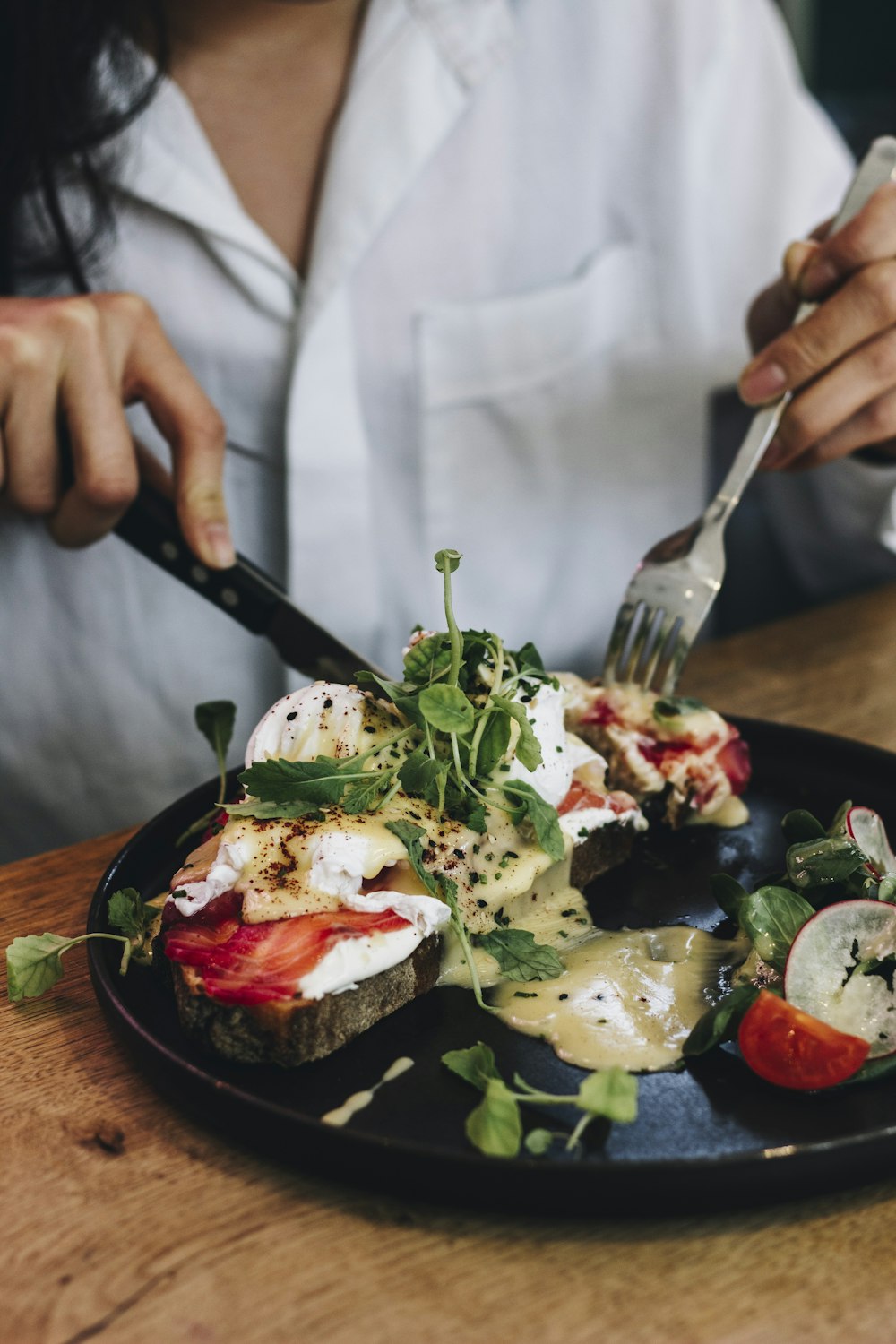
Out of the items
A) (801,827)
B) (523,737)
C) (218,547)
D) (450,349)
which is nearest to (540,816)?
(523,737)

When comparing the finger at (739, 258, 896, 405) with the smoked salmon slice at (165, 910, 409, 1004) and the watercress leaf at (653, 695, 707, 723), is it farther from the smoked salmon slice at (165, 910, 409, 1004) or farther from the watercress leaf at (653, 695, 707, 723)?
the smoked salmon slice at (165, 910, 409, 1004)

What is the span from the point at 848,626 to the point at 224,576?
3.80 ft

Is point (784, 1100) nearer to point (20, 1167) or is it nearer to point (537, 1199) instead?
point (537, 1199)

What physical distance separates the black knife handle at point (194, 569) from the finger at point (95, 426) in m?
0.06

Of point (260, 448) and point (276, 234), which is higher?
point (276, 234)

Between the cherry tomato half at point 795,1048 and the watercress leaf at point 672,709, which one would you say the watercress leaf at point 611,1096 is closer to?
the cherry tomato half at point 795,1048

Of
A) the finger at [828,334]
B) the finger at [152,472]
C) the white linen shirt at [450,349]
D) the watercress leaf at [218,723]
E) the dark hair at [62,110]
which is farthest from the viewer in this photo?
the white linen shirt at [450,349]

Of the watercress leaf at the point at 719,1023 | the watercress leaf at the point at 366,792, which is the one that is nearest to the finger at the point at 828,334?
the watercress leaf at the point at 366,792

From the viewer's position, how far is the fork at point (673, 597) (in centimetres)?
157

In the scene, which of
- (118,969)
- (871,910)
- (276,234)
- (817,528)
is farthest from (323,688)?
(817,528)

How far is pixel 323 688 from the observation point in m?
1.23

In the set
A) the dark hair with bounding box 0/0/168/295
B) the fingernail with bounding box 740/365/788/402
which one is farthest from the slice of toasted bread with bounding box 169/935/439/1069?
the dark hair with bounding box 0/0/168/295

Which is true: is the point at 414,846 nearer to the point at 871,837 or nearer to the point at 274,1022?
the point at 274,1022

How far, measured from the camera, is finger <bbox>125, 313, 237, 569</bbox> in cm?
160
